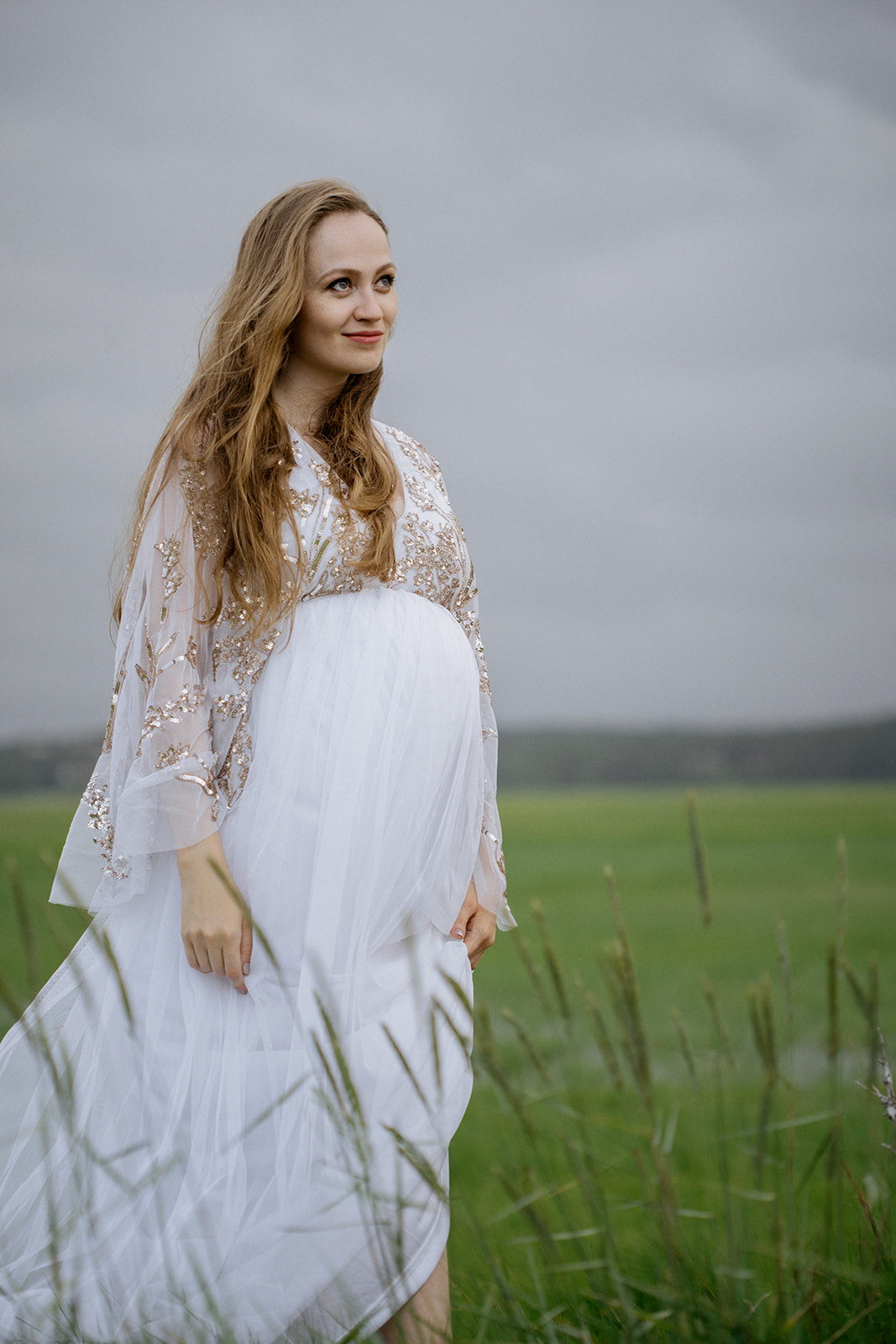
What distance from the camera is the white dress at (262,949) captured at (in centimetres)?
119

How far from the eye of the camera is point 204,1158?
48.7 inches

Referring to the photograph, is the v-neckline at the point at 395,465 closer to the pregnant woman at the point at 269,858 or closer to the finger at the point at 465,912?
the pregnant woman at the point at 269,858

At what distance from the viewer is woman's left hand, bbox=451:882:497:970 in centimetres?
155

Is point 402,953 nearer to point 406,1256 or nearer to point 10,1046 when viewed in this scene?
point 406,1256

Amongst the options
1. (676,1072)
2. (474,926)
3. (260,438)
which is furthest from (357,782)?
(676,1072)

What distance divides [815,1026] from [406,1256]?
4186mm

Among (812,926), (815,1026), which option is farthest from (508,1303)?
(812,926)

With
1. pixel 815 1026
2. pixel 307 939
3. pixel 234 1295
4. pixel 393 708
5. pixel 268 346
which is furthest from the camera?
pixel 815 1026

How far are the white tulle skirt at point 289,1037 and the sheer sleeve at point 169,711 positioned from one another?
0.14 feet

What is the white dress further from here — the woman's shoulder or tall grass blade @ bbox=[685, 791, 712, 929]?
tall grass blade @ bbox=[685, 791, 712, 929]

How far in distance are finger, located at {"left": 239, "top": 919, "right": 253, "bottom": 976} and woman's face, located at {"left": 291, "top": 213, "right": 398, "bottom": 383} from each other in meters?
0.79

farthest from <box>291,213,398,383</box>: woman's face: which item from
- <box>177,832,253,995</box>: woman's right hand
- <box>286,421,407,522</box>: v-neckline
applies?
<box>177,832,253,995</box>: woman's right hand

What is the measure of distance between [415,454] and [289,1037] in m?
0.91

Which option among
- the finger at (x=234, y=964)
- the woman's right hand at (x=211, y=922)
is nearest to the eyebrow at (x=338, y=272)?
the woman's right hand at (x=211, y=922)
